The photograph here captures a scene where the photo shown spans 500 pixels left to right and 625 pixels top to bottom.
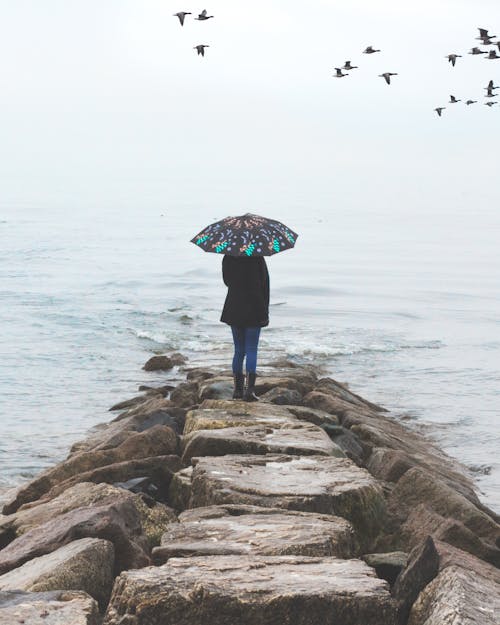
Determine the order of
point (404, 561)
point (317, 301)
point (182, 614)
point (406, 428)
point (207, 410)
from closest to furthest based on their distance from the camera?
point (182, 614)
point (404, 561)
point (207, 410)
point (406, 428)
point (317, 301)

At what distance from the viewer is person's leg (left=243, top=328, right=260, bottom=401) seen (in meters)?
10.3

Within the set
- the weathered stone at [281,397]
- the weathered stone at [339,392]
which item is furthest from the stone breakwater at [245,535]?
the weathered stone at [339,392]

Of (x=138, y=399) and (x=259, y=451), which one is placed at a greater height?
(x=259, y=451)

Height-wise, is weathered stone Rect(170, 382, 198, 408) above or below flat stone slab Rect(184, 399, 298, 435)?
below

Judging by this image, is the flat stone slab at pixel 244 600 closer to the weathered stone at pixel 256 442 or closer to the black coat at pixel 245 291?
the weathered stone at pixel 256 442

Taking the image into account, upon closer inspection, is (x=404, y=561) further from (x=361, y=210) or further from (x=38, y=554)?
(x=361, y=210)

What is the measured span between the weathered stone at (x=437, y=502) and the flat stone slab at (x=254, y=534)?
72.2 inches

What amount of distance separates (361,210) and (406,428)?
86604 mm

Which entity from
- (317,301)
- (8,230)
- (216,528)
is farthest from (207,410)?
(8,230)

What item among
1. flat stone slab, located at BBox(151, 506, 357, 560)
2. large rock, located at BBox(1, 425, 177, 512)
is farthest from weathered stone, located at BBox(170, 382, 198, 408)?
flat stone slab, located at BBox(151, 506, 357, 560)

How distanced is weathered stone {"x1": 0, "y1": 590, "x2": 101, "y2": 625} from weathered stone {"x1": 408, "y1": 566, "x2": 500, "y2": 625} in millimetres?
1545

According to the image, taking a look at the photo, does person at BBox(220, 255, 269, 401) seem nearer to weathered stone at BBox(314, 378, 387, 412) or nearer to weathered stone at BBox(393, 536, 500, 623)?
weathered stone at BBox(314, 378, 387, 412)

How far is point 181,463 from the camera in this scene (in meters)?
8.29

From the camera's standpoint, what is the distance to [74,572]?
538cm
